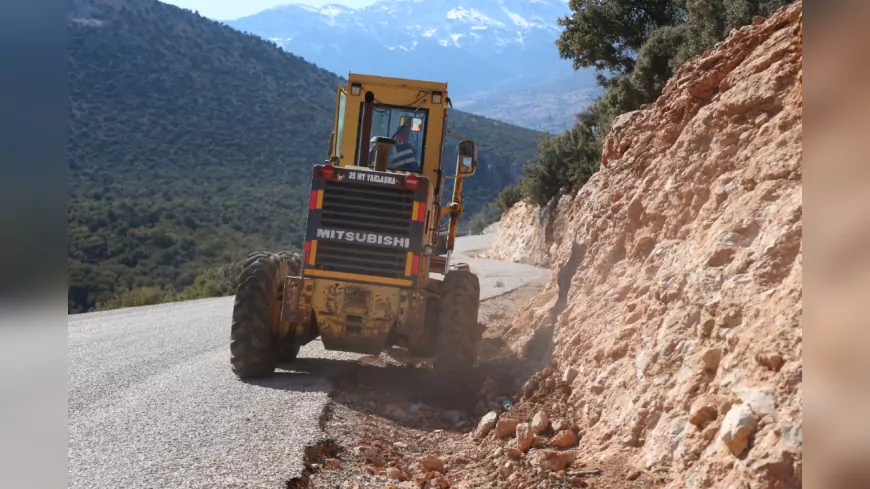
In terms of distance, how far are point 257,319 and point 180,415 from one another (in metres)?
2.21

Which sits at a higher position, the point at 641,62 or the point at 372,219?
the point at 641,62

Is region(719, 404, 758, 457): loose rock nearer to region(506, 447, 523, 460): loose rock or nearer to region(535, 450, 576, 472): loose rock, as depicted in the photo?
region(535, 450, 576, 472): loose rock

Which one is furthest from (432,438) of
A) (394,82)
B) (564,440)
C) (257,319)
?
(394,82)

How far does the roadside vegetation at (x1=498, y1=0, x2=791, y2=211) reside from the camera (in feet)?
36.2

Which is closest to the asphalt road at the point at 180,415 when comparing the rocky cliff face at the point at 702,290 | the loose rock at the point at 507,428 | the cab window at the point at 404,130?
the loose rock at the point at 507,428

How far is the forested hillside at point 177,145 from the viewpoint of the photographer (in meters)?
37.4

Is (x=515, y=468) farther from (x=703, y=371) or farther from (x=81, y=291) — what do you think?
(x=81, y=291)

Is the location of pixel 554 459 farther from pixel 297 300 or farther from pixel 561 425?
pixel 297 300

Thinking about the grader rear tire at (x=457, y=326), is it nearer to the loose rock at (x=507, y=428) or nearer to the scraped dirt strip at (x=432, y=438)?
the scraped dirt strip at (x=432, y=438)

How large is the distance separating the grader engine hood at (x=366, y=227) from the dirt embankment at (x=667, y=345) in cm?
136

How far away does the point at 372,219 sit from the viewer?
8.84 m

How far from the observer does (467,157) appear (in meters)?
10.1
